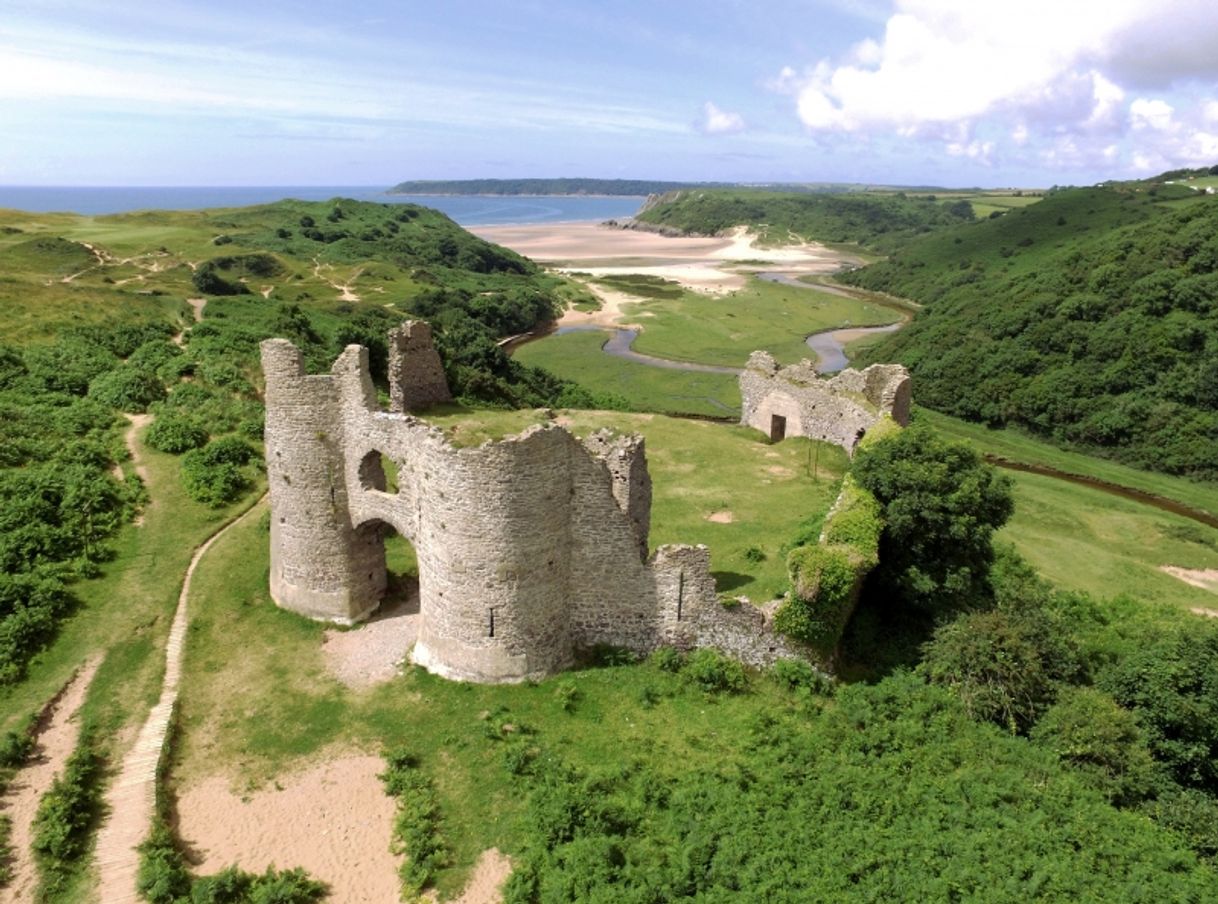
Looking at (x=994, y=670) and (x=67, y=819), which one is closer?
(x=67, y=819)

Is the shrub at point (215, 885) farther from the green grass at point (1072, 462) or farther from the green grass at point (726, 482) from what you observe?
the green grass at point (1072, 462)

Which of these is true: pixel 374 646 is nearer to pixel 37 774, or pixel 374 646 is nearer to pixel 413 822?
pixel 413 822

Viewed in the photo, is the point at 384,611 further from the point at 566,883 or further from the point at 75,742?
the point at 566,883

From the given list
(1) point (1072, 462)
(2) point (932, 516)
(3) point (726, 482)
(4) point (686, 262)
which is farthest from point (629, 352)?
(4) point (686, 262)

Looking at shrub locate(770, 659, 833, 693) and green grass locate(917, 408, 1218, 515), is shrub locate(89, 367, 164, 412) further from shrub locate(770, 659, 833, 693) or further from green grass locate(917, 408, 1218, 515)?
green grass locate(917, 408, 1218, 515)

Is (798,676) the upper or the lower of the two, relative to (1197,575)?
upper

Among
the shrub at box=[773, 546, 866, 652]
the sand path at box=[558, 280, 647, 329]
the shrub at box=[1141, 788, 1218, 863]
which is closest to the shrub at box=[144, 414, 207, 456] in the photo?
the shrub at box=[773, 546, 866, 652]
